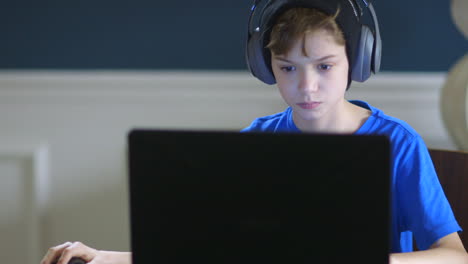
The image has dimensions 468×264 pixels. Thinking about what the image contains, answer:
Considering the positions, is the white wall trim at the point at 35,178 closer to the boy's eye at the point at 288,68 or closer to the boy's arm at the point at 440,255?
the boy's eye at the point at 288,68

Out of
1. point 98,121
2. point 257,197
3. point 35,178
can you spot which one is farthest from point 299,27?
point 35,178

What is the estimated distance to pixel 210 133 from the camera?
0.65 m

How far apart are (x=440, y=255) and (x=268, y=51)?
48 cm

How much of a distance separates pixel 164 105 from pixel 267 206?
144cm

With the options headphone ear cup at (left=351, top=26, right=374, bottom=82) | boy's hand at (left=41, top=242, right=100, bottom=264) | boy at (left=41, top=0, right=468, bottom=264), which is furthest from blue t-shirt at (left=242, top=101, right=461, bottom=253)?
boy's hand at (left=41, top=242, right=100, bottom=264)

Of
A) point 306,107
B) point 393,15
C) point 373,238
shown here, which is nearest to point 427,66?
point 393,15

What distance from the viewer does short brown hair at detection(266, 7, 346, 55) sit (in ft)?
3.37

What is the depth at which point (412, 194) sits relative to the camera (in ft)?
3.48

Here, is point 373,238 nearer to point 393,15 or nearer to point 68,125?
point 393,15

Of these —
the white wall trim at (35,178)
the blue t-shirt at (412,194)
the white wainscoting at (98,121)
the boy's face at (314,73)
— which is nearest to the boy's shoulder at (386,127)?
the blue t-shirt at (412,194)

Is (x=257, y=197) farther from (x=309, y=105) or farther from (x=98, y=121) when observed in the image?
(x=98, y=121)

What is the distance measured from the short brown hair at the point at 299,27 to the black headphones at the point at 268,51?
0.06 ft

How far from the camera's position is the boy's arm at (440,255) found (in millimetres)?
863

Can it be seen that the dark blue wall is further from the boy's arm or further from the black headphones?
the boy's arm
